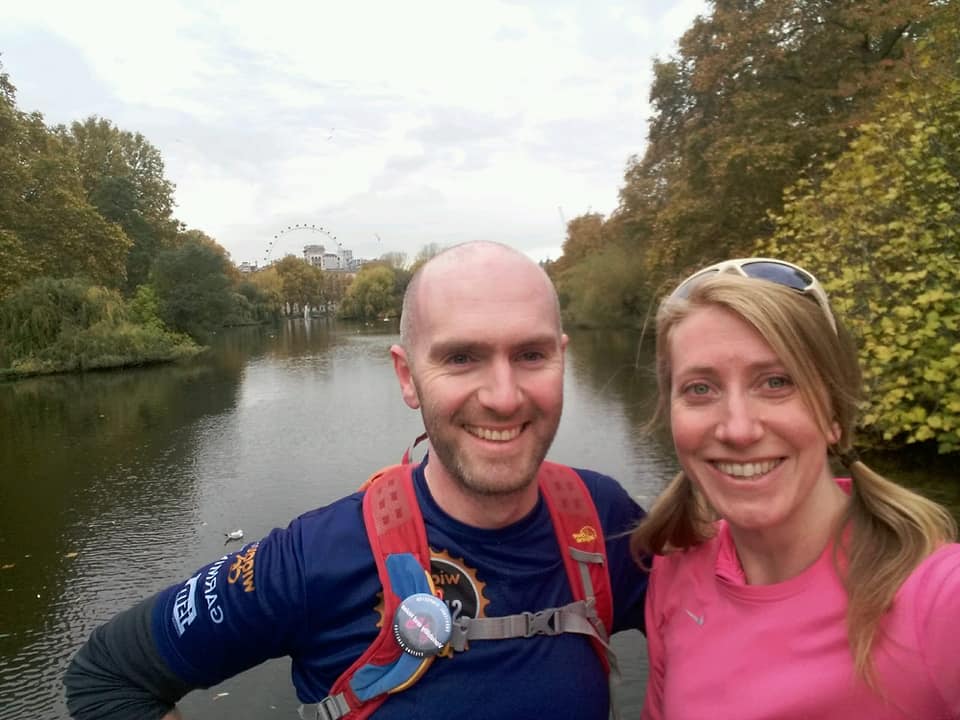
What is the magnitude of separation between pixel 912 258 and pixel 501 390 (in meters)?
7.04

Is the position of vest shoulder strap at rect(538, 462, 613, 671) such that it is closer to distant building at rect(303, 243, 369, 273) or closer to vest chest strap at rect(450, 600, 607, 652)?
vest chest strap at rect(450, 600, 607, 652)

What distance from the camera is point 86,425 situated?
16.2 metres

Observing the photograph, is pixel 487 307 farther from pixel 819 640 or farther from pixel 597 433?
pixel 597 433

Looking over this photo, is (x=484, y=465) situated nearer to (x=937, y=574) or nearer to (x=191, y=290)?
(x=937, y=574)

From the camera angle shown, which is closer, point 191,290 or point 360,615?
point 360,615

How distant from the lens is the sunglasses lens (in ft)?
5.16

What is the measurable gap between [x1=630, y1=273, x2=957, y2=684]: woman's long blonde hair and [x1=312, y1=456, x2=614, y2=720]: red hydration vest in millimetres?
598

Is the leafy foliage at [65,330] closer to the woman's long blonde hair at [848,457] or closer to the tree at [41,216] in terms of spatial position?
the tree at [41,216]

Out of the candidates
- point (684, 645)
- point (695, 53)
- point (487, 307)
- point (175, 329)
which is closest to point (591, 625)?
point (684, 645)

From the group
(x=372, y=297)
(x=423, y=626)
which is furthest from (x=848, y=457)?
(x=372, y=297)

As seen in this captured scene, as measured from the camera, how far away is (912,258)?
279 inches

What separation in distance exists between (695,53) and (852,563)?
65.7 ft

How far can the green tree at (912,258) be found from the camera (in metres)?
6.49

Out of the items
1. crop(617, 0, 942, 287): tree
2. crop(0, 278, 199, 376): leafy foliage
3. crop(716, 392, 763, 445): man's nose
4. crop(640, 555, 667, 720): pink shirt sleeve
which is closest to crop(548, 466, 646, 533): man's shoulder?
crop(640, 555, 667, 720): pink shirt sleeve
